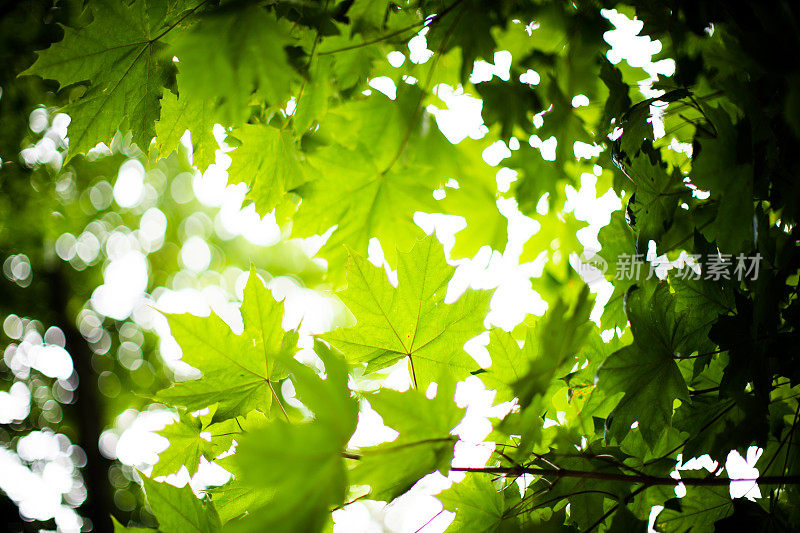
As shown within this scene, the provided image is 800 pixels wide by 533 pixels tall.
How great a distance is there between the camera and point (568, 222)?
1.01 meters

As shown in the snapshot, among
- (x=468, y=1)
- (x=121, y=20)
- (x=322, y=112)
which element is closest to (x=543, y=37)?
(x=468, y=1)

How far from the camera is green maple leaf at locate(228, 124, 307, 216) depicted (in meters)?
0.95

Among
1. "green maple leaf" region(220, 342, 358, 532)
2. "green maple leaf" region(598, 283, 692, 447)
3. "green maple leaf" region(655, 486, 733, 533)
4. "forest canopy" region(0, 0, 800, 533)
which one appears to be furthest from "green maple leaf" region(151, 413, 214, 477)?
"green maple leaf" region(655, 486, 733, 533)

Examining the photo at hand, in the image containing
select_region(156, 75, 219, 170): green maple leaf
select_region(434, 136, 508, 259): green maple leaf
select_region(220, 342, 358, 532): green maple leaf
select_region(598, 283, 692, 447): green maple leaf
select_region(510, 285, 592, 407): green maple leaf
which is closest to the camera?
select_region(220, 342, 358, 532): green maple leaf

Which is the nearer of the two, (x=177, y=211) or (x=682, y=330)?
(x=682, y=330)

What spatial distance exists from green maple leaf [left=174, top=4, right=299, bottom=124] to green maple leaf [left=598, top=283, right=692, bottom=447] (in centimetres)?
59

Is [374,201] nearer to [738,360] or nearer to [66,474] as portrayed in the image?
[738,360]

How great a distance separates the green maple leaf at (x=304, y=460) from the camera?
1.44 feet

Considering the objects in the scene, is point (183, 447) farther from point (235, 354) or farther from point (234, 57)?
point (234, 57)

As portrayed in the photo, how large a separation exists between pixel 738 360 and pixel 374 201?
0.55m

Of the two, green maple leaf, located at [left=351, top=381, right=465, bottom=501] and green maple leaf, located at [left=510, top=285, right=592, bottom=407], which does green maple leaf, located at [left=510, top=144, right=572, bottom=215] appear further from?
green maple leaf, located at [left=351, top=381, right=465, bottom=501]

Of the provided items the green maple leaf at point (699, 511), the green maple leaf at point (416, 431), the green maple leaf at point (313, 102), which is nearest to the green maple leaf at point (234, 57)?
the green maple leaf at point (313, 102)

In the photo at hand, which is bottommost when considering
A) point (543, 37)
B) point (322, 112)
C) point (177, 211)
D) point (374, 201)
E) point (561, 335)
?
point (177, 211)

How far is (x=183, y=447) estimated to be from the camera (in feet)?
2.87
